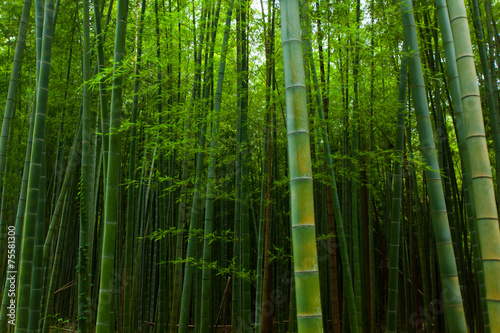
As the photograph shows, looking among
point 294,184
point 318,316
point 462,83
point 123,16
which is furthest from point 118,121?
point 462,83

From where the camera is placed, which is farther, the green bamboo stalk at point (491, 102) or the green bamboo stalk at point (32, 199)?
the green bamboo stalk at point (491, 102)

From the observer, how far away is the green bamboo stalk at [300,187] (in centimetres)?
157

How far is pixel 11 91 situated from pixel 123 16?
1.74 m

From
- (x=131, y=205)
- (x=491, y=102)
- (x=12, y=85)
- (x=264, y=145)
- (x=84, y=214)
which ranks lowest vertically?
(x=84, y=214)

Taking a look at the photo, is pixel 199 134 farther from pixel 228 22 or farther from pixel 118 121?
pixel 118 121

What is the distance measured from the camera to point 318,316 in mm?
1578

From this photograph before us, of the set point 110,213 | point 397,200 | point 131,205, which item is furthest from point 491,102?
point 131,205

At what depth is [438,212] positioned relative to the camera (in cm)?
243

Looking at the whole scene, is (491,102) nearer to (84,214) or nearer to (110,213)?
(110,213)

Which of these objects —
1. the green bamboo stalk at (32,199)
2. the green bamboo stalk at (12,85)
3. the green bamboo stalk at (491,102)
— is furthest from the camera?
the green bamboo stalk at (12,85)

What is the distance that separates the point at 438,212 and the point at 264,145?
193 centimetres

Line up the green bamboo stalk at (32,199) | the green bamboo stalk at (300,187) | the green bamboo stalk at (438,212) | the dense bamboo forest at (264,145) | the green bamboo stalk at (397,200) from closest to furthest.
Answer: the green bamboo stalk at (300,187), the dense bamboo forest at (264,145), the green bamboo stalk at (438,212), the green bamboo stalk at (32,199), the green bamboo stalk at (397,200)

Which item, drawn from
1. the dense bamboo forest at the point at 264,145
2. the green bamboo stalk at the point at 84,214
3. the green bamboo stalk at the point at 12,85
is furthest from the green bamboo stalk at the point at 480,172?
the green bamboo stalk at the point at 12,85

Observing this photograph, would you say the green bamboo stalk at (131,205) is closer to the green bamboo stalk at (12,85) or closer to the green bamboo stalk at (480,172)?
the green bamboo stalk at (12,85)
